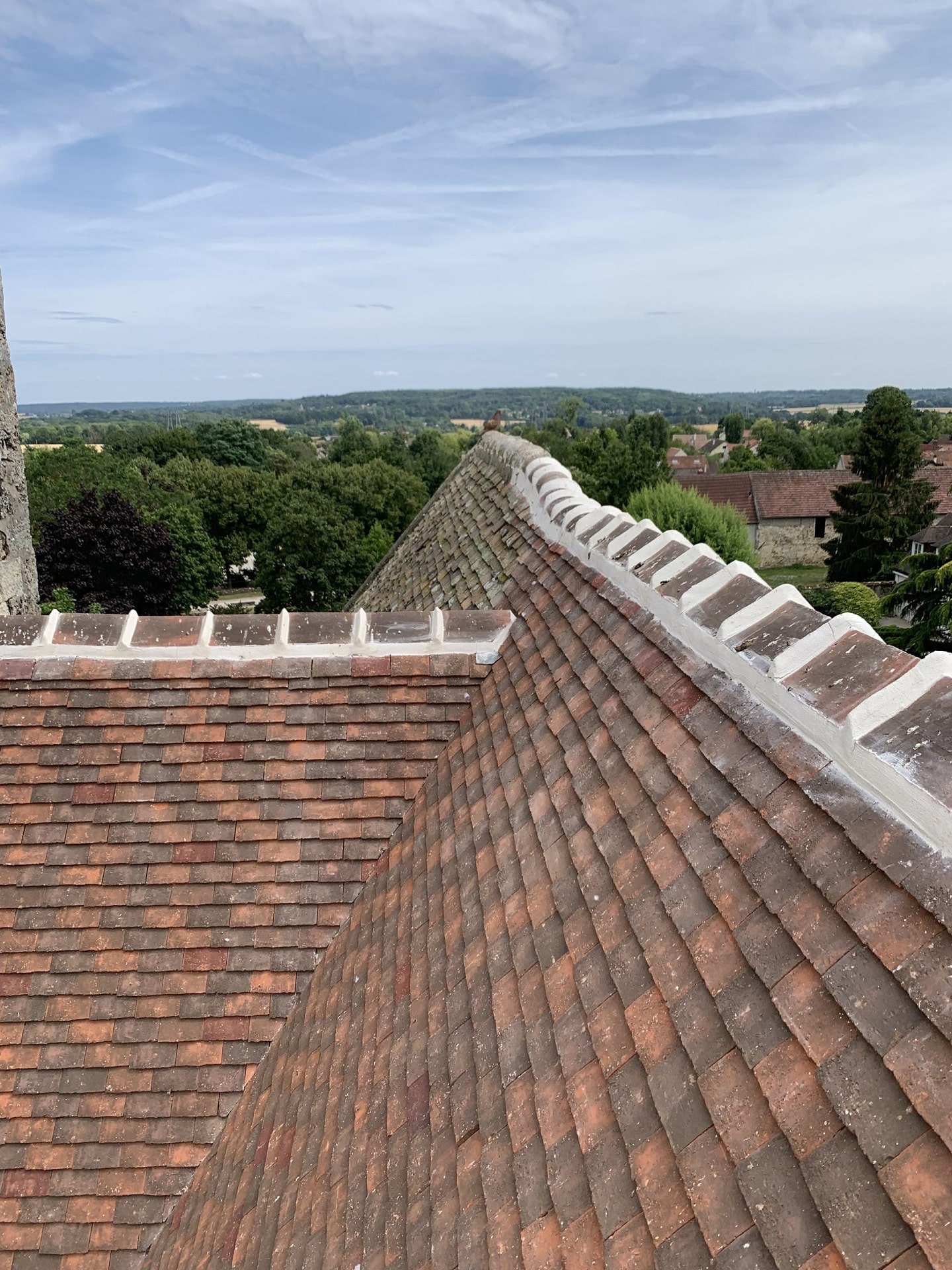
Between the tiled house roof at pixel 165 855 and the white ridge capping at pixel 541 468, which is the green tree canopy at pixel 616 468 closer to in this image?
the white ridge capping at pixel 541 468

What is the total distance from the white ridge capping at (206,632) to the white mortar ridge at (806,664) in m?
2.75

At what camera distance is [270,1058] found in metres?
4.03

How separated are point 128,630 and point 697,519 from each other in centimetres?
2177

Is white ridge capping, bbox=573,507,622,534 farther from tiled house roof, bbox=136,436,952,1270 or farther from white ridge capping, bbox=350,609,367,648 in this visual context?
white ridge capping, bbox=350,609,367,648

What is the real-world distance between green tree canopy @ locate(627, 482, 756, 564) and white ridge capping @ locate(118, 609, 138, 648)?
2002 cm

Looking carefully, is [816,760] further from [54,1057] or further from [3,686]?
[3,686]

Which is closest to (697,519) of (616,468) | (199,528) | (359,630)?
(616,468)

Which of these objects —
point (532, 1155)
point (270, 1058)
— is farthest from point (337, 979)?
point (532, 1155)

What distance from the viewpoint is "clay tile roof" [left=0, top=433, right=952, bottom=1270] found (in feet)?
5.64

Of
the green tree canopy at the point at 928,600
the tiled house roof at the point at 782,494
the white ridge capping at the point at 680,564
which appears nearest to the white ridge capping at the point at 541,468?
the white ridge capping at the point at 680,564

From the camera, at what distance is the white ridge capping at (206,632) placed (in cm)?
516

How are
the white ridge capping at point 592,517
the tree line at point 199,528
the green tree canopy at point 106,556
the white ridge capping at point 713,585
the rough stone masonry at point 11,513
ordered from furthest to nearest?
the tree line at point 199,528
the green tree canopy at point 106,556
the rough stone masonry at point 11,513
the white ridge capping at point 592,517
the white ridge capping at point 713,585

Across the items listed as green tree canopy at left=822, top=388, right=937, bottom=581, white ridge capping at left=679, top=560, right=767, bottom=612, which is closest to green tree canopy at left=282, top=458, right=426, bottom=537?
green tree canopy at left=822, top=388, right=937, bottom=581

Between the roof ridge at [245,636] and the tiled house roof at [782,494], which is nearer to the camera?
the roof ridge at [245,636]
